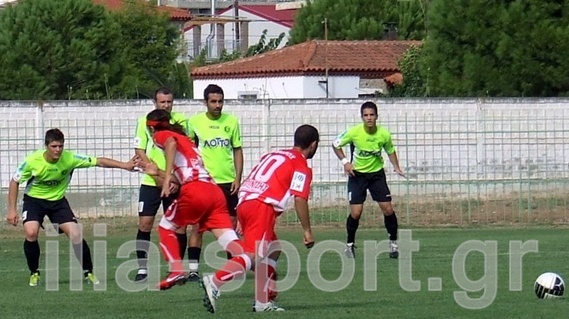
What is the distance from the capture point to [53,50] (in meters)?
39.5

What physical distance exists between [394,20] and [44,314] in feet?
138

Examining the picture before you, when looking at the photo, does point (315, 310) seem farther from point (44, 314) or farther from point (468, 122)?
point (468, 122)

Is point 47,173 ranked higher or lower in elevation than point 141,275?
higher

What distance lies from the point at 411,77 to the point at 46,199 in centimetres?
2616

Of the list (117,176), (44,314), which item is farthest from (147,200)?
(117,176)

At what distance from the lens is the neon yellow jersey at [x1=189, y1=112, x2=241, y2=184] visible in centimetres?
1388

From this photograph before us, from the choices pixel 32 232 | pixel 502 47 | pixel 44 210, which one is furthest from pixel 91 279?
pixel 502 47

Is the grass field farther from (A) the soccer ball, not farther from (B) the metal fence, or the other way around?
(B) the metal fence

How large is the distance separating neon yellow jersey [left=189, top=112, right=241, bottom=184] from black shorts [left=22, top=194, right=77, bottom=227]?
1626mm

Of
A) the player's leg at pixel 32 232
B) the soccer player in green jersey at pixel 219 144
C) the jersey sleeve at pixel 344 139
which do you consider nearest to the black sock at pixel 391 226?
the jersey sleeve at pixel 344 139

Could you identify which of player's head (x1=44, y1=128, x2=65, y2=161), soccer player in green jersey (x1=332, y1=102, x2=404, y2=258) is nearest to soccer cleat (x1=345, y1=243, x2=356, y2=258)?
soccer player in green jersey (x1=332, y1=102, x2=404, y2=258)

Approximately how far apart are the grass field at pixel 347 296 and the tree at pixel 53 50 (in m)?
22.6

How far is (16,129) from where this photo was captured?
23.1m

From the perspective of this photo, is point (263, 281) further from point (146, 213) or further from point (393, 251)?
point (393, 251)
